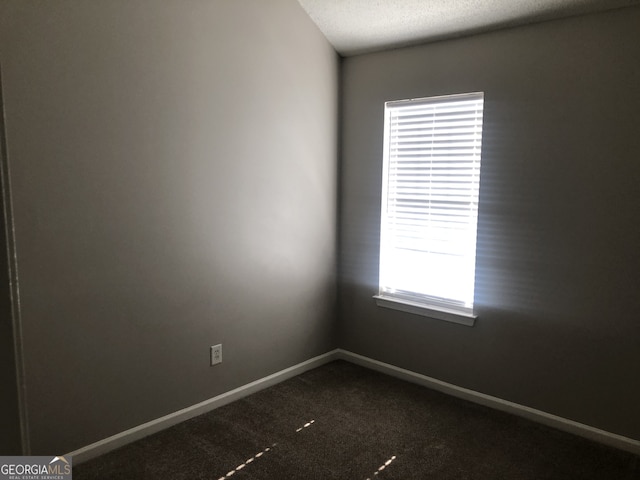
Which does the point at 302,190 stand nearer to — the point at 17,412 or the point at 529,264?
the point at 529,264

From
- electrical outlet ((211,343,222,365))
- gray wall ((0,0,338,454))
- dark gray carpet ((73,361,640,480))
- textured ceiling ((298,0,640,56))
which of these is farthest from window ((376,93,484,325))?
electrical outlet ((211,343,222,365))

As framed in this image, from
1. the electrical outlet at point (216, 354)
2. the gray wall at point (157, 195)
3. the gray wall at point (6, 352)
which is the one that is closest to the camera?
the gray wall at point (6, 352)

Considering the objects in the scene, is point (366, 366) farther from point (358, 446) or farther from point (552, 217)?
point (552, 217)

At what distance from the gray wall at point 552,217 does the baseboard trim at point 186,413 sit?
2.78 ft

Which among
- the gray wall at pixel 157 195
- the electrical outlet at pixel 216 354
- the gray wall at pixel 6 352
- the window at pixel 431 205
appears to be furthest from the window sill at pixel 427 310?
the gray wall at pixel 6 352

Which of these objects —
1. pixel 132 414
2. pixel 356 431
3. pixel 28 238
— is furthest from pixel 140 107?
pixel 356 431

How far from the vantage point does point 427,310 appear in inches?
127

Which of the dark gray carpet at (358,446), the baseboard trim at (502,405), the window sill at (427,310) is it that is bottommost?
the dark gray carpet at (358,446)

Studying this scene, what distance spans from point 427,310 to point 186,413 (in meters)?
1.61

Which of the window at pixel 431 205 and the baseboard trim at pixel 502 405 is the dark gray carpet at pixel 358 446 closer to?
the baseboard trim at pixel 502 405

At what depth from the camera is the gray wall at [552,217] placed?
2.47 metres

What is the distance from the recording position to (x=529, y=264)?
9.16 ft

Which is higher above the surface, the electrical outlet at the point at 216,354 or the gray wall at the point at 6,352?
the gray wall at the point at 6,352

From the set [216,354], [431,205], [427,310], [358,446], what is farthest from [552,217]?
[216,354]
